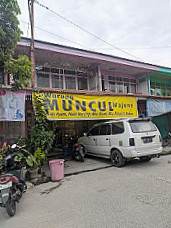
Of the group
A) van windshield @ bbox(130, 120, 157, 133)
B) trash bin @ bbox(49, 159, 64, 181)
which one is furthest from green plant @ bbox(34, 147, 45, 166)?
van windshield @ bbox(130, 120, 157, 133)

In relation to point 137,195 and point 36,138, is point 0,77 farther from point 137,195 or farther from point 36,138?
point 137,195

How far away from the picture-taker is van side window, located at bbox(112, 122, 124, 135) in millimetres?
6311

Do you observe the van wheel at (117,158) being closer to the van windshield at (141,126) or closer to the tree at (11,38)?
the van windshield at (141,126)

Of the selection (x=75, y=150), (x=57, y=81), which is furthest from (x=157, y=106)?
(x=57, y=81)

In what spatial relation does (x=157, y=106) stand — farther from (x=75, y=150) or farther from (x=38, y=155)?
(x=38, y=155)

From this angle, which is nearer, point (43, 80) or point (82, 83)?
point (43, 80)

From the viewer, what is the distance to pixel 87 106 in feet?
23.9

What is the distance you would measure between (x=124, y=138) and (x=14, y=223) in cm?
433

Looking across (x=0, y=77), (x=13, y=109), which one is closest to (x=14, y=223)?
(x=13, y=109)

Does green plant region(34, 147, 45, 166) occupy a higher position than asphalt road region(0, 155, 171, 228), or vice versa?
green plant region(34, 147, 45, 166)

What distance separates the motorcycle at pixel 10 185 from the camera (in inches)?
121

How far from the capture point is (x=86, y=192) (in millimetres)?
4168

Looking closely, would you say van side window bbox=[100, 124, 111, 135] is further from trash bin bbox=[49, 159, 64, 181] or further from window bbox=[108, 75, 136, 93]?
window bbox=[108, 75, 136, 93]

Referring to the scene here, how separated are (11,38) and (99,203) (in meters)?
4.76
